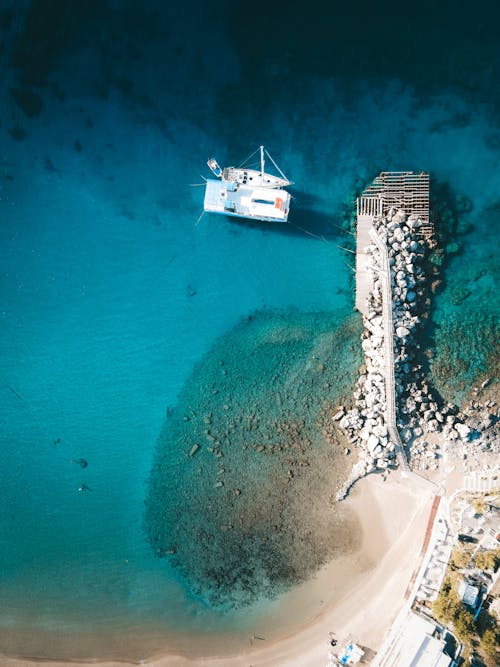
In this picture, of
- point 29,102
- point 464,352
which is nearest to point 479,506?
point 464,352

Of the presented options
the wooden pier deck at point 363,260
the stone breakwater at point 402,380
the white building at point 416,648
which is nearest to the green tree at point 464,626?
the white building at point 416,648

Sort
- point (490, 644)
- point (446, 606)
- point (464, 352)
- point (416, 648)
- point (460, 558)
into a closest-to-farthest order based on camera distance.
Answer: point (490, 644) → point (416, 648) → point (446, 606) → point (460, 558) → point (464, 352)

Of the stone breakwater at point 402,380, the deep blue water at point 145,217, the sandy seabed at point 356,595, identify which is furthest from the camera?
the deep blue water at point 145,217

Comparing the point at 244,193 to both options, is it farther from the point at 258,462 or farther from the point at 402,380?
the point at 258,462

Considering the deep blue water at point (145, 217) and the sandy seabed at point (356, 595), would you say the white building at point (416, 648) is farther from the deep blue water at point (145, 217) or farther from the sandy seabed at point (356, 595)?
the deep blue water at point (145, 217)

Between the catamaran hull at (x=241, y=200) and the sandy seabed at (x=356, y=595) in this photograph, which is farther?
the catamaran hull at (x=241, y=200)

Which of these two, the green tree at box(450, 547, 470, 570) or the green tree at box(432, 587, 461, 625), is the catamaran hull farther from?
the green tree at box(432, 587, 461, 625)
